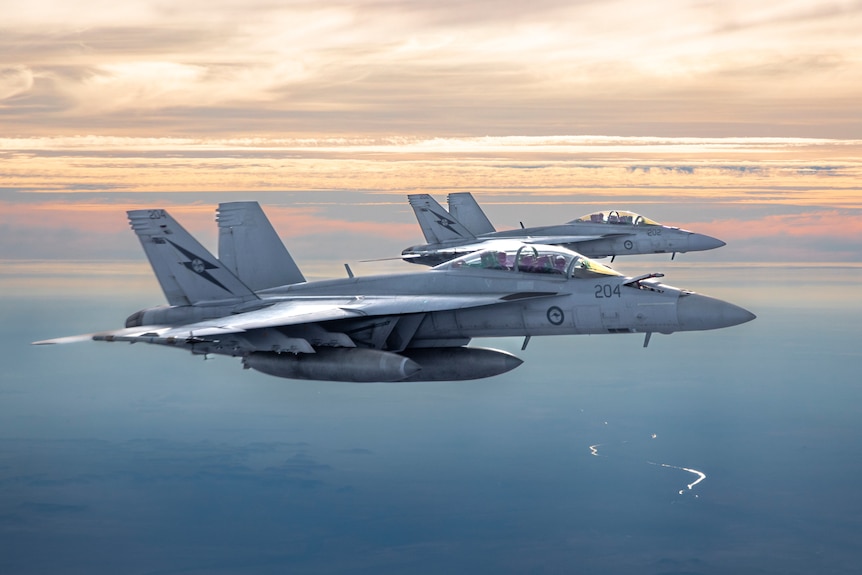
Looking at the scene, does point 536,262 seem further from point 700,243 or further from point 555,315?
point 700,243

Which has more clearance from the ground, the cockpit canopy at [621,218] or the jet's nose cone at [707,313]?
the cockpit canopy at [621,218]

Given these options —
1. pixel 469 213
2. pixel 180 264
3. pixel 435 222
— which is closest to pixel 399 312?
pixel 180 264

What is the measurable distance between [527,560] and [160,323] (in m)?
114

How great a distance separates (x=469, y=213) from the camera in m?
49.1

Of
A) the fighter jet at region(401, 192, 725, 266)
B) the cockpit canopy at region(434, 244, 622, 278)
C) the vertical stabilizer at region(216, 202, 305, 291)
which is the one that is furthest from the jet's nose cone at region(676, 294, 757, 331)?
the fighter jet at region(401, 192, 725, 266)

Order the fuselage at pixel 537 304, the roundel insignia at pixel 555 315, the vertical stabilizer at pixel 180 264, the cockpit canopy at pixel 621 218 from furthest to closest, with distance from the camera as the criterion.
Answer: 1. the cockpit canopy at pixel 621 218
2. the vertical stabilizer at pixel 180 264
3. the roundel insignia at pixel 555 315
4. the fuselage at pixel 537 304

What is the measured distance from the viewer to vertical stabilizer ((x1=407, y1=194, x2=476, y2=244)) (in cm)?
4541

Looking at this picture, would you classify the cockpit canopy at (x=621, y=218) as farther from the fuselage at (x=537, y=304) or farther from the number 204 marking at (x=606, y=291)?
the number 204 marking at (x=606, y=291)

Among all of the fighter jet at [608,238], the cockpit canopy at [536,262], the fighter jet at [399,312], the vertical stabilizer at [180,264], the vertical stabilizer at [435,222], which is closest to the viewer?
the fighter jet at [399,312]

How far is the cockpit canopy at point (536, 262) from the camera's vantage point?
64.5 ft

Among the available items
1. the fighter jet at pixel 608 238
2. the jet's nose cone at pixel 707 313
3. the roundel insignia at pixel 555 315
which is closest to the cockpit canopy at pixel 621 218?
the fighter jet at pixel 608 238

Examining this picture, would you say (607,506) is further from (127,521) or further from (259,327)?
(259,327)

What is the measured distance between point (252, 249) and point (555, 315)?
9671 mm

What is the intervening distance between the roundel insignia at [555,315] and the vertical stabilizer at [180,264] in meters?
7.84
